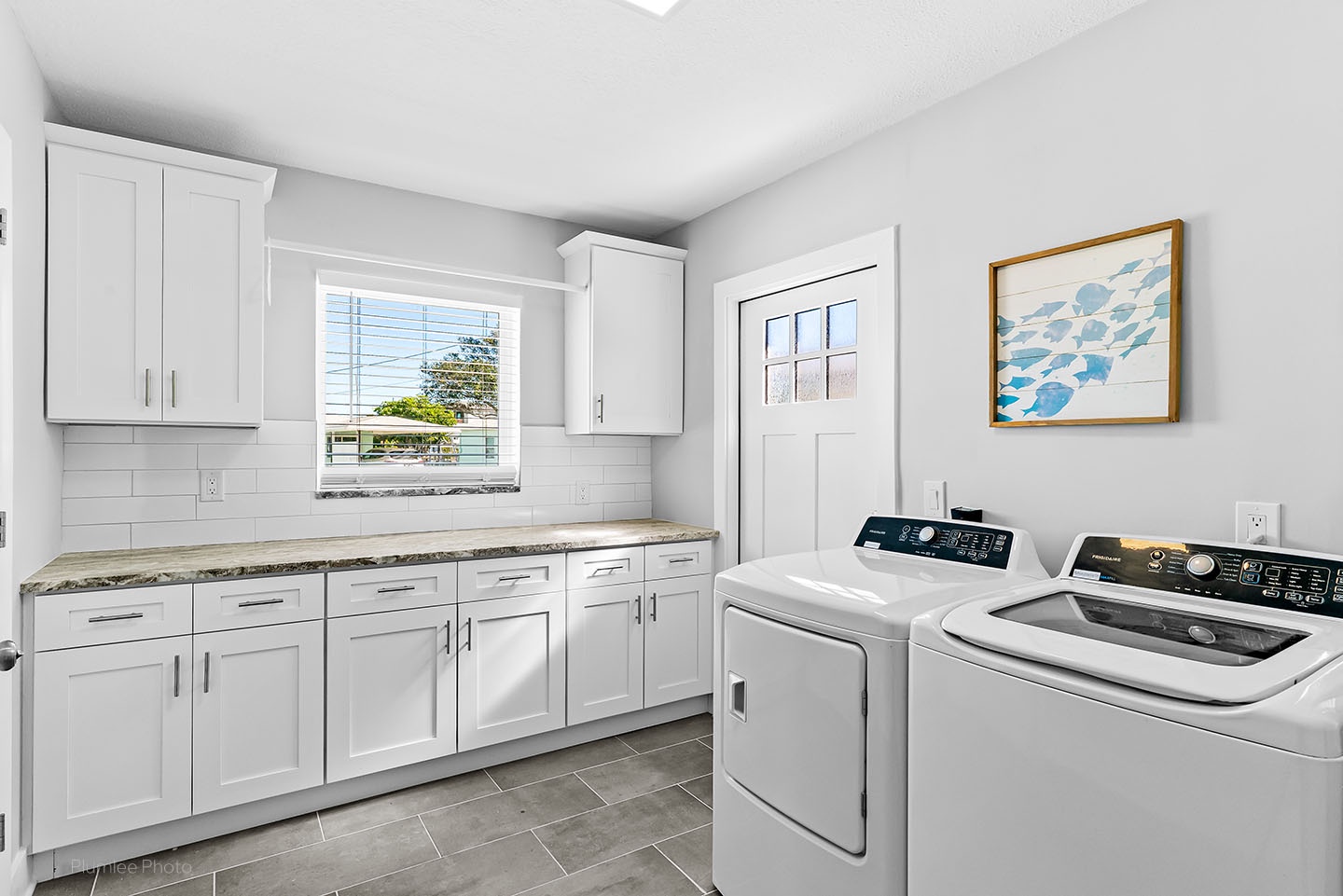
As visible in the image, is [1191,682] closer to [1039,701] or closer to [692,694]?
[1039,701]

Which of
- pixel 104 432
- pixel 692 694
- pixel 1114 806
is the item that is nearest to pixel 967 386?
pixel 1114 806

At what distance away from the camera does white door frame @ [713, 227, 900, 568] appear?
8.23 feet

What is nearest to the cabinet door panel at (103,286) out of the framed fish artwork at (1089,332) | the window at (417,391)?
the window at (417,391)

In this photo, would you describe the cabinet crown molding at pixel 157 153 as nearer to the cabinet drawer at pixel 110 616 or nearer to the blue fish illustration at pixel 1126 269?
the cabinet drawer at pixel 110 616

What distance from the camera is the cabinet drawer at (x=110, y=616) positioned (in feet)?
6.61

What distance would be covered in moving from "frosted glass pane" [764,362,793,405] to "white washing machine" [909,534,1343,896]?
1586mm

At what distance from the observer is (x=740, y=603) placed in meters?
1.90

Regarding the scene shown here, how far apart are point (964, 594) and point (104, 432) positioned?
2900 millimetres

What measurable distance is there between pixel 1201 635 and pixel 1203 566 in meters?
0.34

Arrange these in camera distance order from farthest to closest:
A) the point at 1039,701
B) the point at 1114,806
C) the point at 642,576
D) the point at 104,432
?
the point at 642,576, the point at 104,432, the point at 1039,701, the point at 1114,806

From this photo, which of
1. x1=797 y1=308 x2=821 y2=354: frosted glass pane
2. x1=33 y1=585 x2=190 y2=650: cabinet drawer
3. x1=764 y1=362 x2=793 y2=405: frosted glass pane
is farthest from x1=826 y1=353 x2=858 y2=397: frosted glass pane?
x1=33 y1=585 x2=190 y2=650: cabinet drawer

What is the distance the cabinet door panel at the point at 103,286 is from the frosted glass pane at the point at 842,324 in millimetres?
2418

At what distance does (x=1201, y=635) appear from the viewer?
50.4 inches

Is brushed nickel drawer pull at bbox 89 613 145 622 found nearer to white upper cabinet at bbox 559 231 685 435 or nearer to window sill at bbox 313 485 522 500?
window sill at bbox 313 485 522 500
